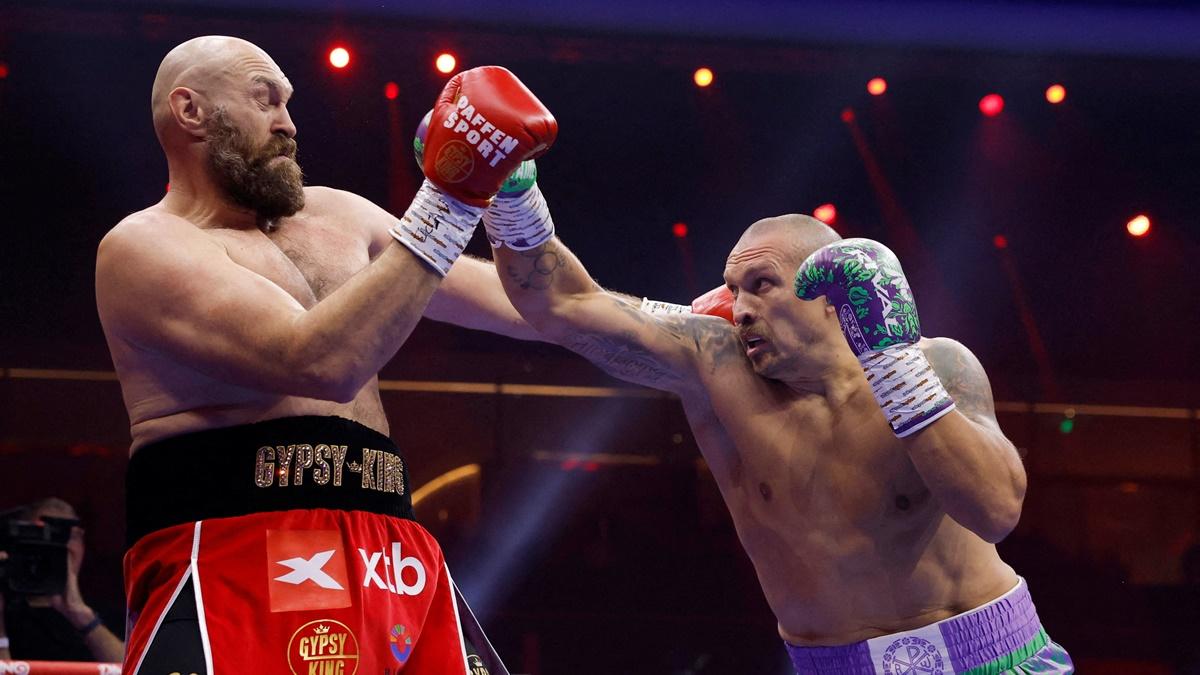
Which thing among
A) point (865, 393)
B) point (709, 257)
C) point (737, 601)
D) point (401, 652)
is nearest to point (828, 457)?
point (865, 393)

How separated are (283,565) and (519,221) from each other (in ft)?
2.80

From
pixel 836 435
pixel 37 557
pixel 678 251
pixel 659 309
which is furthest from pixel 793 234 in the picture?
pixel 678 251

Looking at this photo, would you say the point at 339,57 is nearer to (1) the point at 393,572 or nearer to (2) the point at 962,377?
(2) the point at 962,377

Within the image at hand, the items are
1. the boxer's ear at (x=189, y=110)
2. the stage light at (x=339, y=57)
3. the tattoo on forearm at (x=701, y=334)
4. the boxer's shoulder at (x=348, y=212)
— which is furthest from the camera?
the stage light at (x=339, y=57)

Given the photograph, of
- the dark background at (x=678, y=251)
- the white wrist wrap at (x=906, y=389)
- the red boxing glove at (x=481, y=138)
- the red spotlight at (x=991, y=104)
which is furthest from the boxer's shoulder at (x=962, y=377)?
the red spotlight at (x=991, y=104)

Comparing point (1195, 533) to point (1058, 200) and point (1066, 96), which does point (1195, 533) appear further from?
point (1066, 96)

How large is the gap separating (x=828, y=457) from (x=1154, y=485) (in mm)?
5545

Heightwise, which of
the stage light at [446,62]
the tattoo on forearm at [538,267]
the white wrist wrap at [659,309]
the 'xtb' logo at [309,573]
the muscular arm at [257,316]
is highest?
the stage light at [446,62]

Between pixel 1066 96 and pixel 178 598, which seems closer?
pixel 178 598

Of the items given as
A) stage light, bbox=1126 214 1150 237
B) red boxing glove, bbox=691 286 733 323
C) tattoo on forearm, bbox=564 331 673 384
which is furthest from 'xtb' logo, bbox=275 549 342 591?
stage light, bbox=1126 214 1150 237

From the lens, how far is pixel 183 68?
1.97 meters

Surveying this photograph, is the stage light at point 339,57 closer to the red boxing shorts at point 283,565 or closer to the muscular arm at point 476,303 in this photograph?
the muscular arm at point 476,303

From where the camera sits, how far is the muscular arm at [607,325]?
7.66ft

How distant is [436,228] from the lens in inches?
66.8
